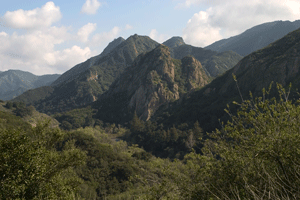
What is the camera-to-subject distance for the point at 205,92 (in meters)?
111

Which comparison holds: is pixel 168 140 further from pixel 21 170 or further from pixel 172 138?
pixel 21 170

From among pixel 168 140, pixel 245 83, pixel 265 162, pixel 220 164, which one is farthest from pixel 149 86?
pixel 265 162

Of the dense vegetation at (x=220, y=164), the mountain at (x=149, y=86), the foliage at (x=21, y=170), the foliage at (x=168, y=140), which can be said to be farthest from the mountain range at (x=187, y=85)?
the foliage at (x=21, y=170)

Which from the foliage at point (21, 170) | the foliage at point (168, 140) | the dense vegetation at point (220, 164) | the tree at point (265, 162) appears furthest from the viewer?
the foliage at point (168, 140)

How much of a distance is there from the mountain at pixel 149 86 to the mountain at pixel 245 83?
2572cm

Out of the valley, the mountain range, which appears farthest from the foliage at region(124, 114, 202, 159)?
the mountain range

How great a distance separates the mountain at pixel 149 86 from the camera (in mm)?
139500

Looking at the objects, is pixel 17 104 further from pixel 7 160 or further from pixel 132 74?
pixel 7 160

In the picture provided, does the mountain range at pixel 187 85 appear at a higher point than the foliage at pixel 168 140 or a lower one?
higher

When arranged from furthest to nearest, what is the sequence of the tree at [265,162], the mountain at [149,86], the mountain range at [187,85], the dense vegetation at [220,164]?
the mountain at [149,86]
the mountain range at [187,85]
the dense vegetation at [220,164]
the tree at [265,162]

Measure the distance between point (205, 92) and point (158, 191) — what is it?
106 meters

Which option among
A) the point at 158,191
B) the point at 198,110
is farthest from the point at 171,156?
the point at 158,191

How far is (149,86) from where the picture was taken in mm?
142875

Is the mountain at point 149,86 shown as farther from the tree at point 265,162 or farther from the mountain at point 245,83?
the tree at point 265,162
